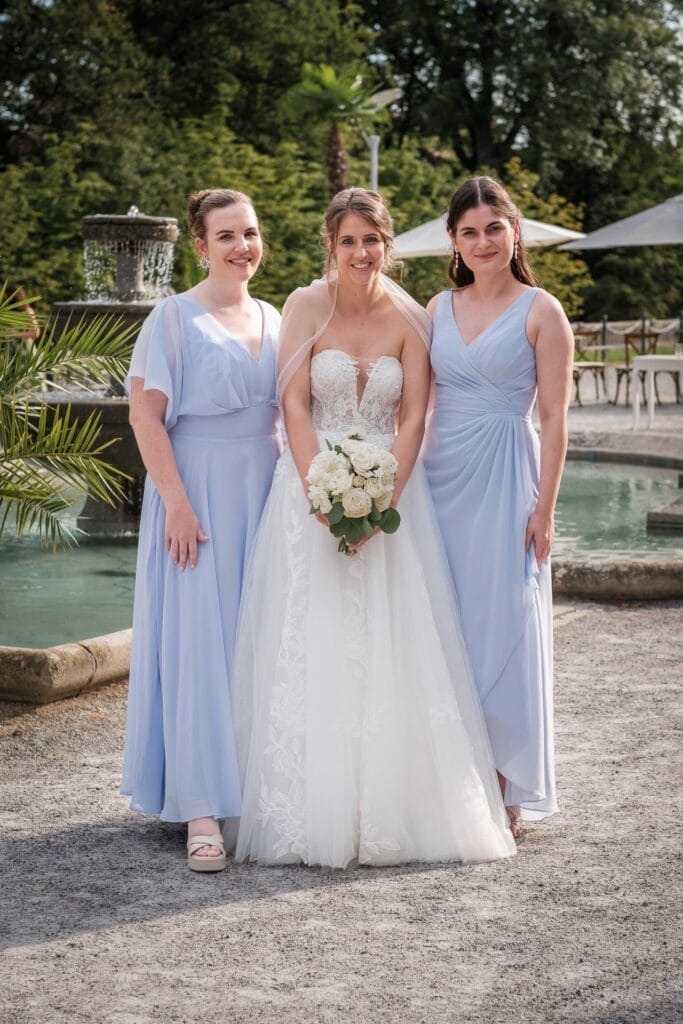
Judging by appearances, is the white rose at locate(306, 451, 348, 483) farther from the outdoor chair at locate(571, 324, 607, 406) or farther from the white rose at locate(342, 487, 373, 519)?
A: the outdoor chair at locate(571, 324, 607, 406)

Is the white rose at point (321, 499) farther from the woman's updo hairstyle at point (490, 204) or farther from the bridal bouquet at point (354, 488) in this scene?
the woman's updo hairstyle at point (490, 204)

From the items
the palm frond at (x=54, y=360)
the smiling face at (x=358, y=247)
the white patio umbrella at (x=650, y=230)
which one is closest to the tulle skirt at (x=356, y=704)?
the smiling face at (x=358, y=247)

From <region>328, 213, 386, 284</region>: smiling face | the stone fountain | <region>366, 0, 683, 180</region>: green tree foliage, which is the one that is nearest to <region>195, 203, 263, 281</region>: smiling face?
<region>328, 213, 386, 284</region>: smiling face

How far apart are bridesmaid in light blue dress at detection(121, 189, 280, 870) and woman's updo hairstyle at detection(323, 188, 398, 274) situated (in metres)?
0.26

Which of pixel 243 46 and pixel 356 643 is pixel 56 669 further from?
pixel 243 46

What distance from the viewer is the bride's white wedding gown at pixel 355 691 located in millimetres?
4523

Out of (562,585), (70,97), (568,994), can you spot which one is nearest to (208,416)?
(568,994)

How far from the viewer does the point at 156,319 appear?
4727 millimetres

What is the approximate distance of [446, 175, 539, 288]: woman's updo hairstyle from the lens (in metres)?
4.75

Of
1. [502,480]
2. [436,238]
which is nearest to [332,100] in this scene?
[436,238]

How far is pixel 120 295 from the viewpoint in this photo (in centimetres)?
1367

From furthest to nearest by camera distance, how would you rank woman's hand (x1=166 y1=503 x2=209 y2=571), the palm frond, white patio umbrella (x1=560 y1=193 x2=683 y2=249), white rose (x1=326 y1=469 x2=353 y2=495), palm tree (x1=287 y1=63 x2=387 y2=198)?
palm tree (x1=287 y1=63 x2=387 y2=198), white patio umbrella (x1=560 y1=193 x2=683 y2=249), the palm frond, woman's hand (x1=166 y1=503 x2=209 y2=571), white rose (x1=326 y1=469 x2=353 y2=495)

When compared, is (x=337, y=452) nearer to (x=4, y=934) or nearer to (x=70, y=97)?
(x=4, y=934)

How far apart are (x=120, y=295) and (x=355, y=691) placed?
968cm
